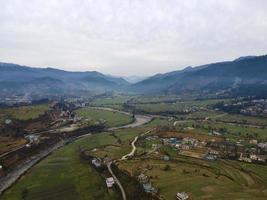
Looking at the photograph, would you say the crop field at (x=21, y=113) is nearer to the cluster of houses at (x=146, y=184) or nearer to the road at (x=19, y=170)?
the road at (x=19, y=170)

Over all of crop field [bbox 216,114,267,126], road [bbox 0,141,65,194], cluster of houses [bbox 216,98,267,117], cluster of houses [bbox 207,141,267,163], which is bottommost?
road [bbox 0,141,65,194]

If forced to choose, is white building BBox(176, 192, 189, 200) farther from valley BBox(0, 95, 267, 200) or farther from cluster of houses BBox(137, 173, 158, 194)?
cluster of houses BBox(137, 173, 158, 194)

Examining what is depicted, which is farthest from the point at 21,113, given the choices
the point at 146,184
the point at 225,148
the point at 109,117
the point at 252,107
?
the point at 252,107

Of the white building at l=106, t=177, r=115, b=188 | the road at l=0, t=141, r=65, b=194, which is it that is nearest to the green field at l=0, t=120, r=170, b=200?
the white building at l=106, t=177, r=115, b=188

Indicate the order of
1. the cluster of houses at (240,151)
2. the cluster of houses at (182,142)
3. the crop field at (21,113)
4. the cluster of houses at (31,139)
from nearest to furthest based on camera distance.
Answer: the cluster of houses at (240,151)
the cluster of houses at (182,142)
the cluster of houses at (31,139)
the crop field at (21,113)

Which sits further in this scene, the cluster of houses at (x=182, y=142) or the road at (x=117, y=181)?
the cluster of houses at (x=182, y=142)

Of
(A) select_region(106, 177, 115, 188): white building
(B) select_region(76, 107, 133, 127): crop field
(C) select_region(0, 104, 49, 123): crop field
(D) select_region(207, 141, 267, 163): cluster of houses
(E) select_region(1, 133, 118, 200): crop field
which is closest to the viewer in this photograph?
(E) select_region(1, 133, 118, 200): crop field

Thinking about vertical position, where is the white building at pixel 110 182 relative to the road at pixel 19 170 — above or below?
above

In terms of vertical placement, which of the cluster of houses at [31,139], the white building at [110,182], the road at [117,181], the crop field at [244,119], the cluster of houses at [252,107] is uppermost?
the cluster of houses at [252,107]

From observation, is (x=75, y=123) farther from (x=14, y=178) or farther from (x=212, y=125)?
(x=14, y=178)

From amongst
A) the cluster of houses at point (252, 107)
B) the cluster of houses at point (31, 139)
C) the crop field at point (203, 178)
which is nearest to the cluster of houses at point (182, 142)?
the crop field at point (203, 178)
